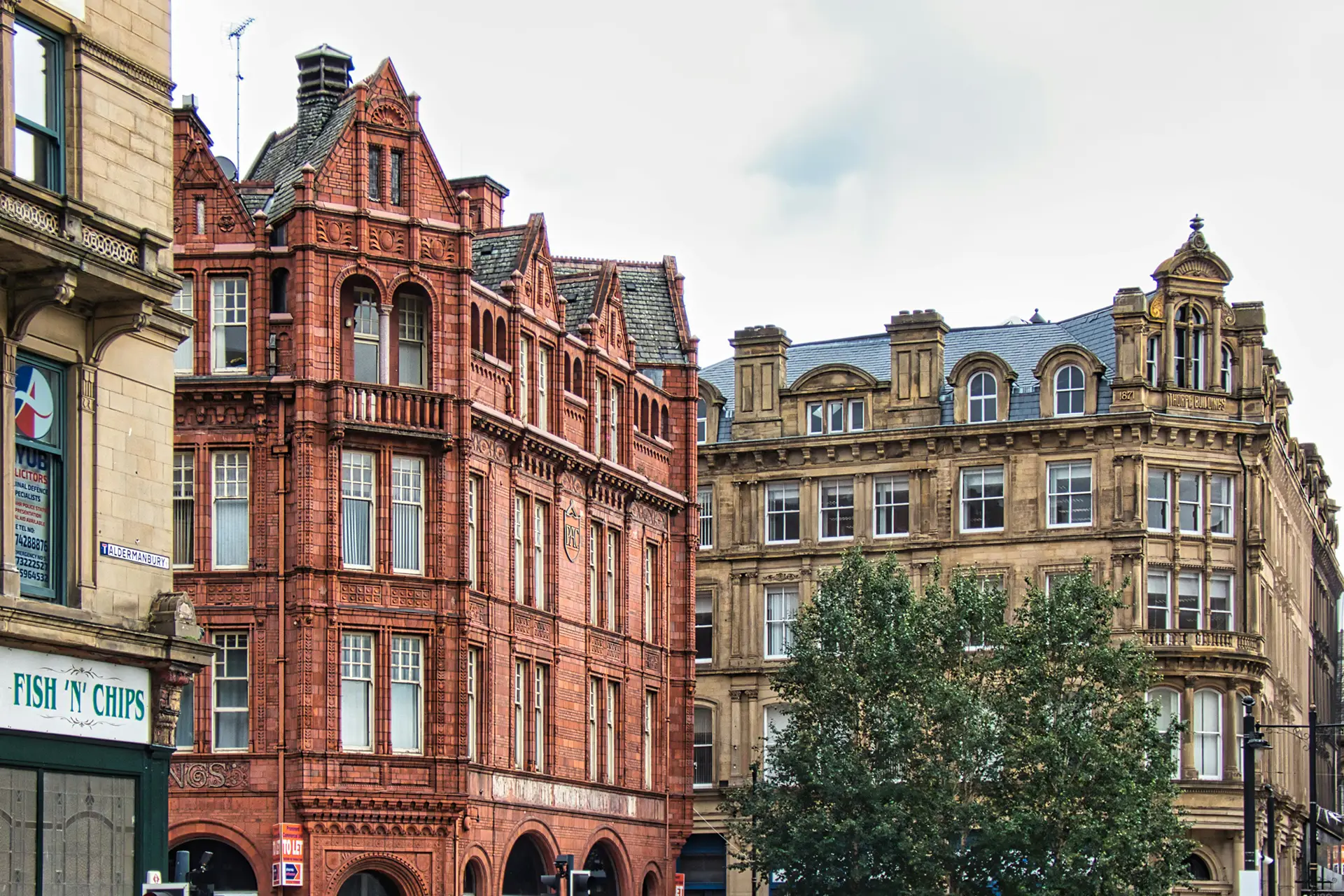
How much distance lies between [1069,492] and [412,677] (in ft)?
111

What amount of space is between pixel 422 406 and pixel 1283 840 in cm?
4593

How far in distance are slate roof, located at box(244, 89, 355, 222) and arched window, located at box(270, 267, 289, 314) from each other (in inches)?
44.9

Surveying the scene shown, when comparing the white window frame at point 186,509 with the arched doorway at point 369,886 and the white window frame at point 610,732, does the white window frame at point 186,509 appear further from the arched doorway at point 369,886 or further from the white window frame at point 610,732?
the white window frame at point 610,732

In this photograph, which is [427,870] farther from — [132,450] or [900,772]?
[132,450]

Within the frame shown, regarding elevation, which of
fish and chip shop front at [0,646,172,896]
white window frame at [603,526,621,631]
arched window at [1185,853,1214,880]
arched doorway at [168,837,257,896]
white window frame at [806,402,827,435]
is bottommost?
arched window at [1185,853,1214,880]

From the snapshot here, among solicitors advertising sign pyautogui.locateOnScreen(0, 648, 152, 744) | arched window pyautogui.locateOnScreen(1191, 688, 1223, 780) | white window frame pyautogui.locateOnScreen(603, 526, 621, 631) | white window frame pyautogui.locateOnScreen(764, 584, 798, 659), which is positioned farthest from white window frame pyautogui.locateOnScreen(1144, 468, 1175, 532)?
solicitors advertising sign pyautogui.locateOnScreen(0, 648, 152, 744)

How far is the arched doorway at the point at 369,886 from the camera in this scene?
48.6 m

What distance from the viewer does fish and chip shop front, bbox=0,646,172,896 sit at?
82.7 feet

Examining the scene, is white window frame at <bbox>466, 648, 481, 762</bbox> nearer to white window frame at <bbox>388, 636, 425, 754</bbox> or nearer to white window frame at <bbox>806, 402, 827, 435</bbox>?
white window frame at <bbox>388, 636, 425, 754</bbox>

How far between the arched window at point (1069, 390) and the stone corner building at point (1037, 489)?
7 cm

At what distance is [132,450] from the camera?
90.3 feet

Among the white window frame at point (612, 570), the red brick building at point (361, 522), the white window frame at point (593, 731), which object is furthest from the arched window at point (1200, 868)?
the red brick building at point (361, 522)

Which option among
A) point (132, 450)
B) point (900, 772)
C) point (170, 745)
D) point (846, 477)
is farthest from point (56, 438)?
point (846, 477)

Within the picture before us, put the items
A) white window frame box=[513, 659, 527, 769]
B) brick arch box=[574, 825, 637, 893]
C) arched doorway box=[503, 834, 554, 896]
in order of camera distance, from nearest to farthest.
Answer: white window frame box=[513, 659, 527, 769], arched doorway box=[503, 834, 554, 896], brick arch box=[574, 825, 637, 893]
